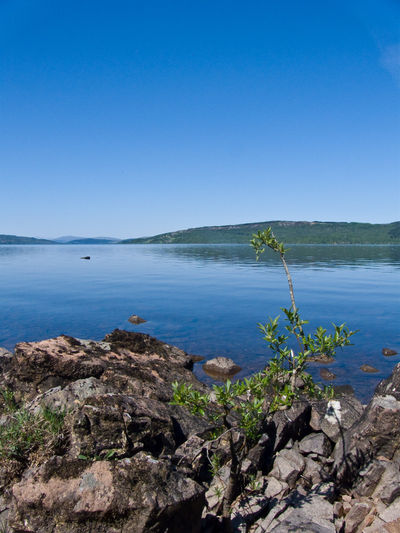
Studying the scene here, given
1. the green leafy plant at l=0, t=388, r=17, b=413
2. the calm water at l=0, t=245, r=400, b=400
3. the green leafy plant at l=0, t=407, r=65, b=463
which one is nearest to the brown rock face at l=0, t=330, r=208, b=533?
the green leafy plant at l=0, t=407, r=65, b=463

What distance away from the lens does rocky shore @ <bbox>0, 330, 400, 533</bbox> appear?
282 inches

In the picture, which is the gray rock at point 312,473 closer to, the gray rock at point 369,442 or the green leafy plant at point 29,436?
the gray rock at point 369,442

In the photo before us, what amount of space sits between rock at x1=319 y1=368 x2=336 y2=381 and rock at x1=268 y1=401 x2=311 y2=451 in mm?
9957

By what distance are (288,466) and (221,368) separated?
12.6 meters

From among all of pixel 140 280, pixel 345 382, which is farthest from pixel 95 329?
pixel 140 280

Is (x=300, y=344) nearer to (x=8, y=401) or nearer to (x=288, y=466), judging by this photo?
(x=288, y=466)

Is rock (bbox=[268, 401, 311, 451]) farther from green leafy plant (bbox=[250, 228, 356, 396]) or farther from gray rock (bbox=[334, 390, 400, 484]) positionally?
green leafy plant (bbox=[250, 228, 356, 396])

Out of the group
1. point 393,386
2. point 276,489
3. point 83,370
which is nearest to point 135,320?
point 83,370

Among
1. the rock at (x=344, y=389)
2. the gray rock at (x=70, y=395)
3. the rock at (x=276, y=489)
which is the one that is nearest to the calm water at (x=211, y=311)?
the rock at (x=344, y=389)

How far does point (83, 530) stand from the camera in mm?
6895

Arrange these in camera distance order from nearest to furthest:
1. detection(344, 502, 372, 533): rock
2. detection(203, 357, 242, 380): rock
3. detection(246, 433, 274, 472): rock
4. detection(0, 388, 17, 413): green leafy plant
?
1. detection(344, 502, 372, 533): rock
2. detection(246, 433, 274, 472): rock
3. detection(0, 388, 17, 413): green leafy plant
4. detection(203, 357, 242, 380): rock

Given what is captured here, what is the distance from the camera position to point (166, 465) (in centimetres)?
804

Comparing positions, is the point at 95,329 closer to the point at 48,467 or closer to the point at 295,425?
the point at 295,425

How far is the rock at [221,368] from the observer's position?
2294cm
